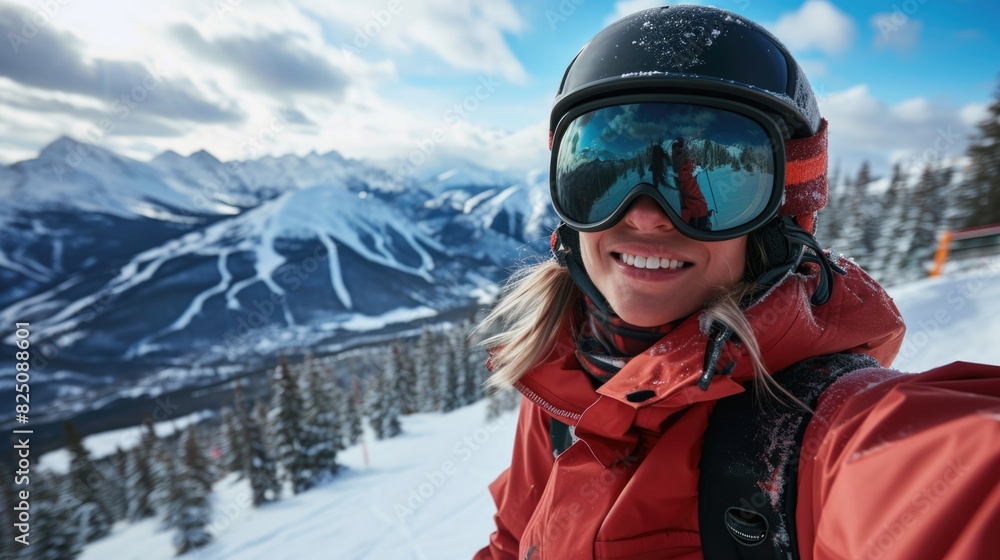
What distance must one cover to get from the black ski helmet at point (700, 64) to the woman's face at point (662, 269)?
0.33 m

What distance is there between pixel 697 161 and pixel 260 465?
2619 centimetres

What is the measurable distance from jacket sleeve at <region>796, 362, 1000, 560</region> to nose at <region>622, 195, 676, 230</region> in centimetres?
56

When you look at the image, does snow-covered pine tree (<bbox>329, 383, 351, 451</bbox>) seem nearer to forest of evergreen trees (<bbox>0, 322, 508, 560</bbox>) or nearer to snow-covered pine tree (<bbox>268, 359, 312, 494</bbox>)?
forest of evergreen trees (<bbox>0, 322, 508, 560</bbox>)

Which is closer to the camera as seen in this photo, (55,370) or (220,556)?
(220,556)

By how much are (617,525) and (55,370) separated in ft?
435

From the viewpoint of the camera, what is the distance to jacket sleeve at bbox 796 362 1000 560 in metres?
0.61

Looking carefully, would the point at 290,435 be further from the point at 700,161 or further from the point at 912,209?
the point at 912,209

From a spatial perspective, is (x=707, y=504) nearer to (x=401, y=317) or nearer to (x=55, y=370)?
(x=55, y=370)

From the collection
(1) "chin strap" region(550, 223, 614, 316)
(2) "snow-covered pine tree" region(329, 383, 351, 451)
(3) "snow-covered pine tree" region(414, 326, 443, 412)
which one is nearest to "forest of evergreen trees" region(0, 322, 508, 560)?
(2) "snow-covered pine tree" region(329, 383, 351, 451)

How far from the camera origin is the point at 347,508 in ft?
40.8

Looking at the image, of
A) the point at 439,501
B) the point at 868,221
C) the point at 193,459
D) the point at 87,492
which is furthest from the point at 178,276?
the point at 868,221

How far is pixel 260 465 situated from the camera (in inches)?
881

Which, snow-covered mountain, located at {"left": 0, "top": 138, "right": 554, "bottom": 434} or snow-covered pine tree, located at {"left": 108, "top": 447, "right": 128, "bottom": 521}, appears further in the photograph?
snow-covered mountain, located at {"left": 0, "top": 138, "right": 554, "bottom": 434}

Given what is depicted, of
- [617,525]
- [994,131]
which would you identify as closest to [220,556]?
[617,525]
